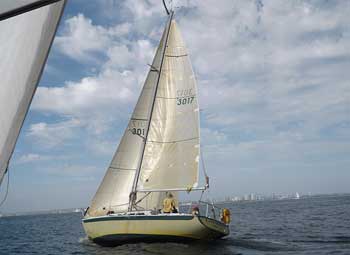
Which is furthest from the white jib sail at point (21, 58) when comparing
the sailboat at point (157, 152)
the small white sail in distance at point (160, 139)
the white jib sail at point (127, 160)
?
the white jib sail at point (127, 160)

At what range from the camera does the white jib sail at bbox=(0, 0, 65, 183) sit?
7.42 ft

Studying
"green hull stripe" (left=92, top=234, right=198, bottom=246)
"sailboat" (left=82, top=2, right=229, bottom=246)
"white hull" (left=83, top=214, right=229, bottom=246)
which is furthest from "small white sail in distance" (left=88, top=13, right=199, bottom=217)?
"green hull stripe" (left=92, top=234, right=198, bottom=246)

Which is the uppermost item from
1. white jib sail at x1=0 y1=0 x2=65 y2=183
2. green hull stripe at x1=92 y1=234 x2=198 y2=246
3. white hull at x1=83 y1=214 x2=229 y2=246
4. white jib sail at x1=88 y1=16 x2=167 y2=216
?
white jib sail at x1=88 y1=16 x2=167 y2=216

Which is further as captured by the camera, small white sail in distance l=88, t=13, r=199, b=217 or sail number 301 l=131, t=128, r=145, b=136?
sail number 301 l=131, t=128, r=145, b=136

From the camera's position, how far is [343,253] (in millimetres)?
16750

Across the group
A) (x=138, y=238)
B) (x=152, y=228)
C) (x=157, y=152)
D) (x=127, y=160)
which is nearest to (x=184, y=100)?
(x=157, y=152)

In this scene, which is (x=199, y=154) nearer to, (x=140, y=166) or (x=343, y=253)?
(x=140, y=166)

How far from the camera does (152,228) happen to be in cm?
1831

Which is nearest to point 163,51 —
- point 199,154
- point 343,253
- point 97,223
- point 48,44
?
point 199,154

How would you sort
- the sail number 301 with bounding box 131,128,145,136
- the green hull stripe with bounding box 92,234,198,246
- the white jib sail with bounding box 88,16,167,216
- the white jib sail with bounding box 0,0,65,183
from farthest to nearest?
the sail number 301 with bounding box 131,128,145,136
the white jib sail with bounding box 88,16,167,216
the green hull stripe with bounding box 92,234,198,246
the white jib sail with bounding box 0,0,65,183

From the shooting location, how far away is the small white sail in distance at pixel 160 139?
837 inches

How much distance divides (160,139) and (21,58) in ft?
64.4

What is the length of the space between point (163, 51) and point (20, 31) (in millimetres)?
21186

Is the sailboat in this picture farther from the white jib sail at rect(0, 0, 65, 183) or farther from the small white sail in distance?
the white jib sail at rect(0, 0, 65, 183)
